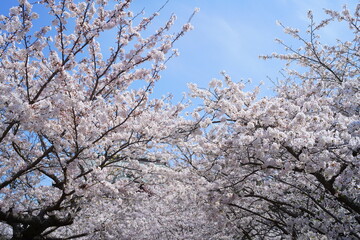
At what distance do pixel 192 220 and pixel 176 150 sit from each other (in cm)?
384

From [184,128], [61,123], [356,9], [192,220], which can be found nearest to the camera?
[61,123]

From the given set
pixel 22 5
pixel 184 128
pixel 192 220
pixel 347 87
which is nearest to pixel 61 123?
pixel 22 5

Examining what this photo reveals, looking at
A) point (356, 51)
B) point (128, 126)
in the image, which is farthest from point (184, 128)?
point (356, 51)

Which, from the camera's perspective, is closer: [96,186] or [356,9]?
[96,186]

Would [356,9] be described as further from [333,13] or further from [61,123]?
[61,123]

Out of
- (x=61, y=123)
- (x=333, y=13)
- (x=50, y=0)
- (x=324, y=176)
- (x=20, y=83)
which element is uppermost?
(x=333, y=13)

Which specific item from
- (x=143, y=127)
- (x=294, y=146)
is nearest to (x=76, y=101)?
(x=143, y=127)

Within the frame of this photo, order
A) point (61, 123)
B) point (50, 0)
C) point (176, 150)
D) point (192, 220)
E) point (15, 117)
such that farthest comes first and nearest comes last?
point (192, 220)
point (176, 150)
point (61, 123)
point (50, 0)
point (15, 117)

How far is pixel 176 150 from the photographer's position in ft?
30.5

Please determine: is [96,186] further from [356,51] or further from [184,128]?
[356,51]

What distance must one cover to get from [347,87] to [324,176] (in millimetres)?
1689

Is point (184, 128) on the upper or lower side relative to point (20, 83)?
lower

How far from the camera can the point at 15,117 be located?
Answer: 415 cm

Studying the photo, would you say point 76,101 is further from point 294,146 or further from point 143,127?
point 294,146
